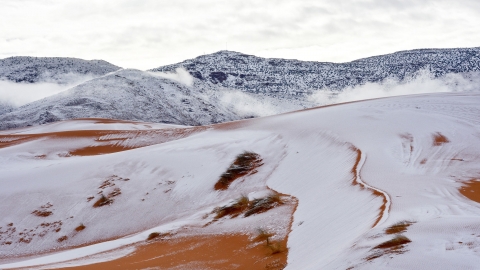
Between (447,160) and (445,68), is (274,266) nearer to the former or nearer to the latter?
(447,160)

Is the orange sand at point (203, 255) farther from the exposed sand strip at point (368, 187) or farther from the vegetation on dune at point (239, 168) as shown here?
the vegetation on dune at point (239, 168)

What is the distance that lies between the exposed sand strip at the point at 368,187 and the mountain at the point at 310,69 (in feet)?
254

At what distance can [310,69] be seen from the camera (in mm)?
105375

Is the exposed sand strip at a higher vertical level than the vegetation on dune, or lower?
higher

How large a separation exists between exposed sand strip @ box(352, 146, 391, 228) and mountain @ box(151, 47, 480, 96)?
7746cm

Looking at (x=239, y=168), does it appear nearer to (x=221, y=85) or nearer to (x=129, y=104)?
(x=129, y=104)

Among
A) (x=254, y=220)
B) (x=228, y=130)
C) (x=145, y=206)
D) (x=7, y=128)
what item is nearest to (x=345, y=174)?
(x=254, y=220)

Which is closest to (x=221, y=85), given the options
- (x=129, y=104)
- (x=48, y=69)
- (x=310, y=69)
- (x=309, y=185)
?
(x=310, y=69)

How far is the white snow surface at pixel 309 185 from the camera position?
9023 millimetres

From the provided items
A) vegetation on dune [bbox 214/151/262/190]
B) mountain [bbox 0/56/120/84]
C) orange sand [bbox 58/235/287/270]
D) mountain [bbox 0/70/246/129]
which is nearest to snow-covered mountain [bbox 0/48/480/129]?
mountain [bbox 0/70/246/129]

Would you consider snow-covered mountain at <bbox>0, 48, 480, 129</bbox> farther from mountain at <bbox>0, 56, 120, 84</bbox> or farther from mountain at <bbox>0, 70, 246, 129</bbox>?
mountain at <bbox>0, 56, 120, 84</bbox>

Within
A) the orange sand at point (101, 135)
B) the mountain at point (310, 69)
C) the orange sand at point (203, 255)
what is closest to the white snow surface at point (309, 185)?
the orange sand at point (203, 255)

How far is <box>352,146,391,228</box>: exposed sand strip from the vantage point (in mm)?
10159

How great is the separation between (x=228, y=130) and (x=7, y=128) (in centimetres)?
4735
